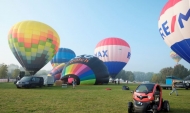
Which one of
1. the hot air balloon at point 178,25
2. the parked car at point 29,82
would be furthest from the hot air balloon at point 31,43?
the hot air balloon at point 178,25

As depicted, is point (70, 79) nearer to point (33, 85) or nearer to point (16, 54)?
point (33, 85)

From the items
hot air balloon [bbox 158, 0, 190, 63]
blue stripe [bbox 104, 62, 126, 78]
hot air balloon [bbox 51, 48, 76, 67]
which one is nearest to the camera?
hot air balloon [bbox 158, 0, 190, 63]

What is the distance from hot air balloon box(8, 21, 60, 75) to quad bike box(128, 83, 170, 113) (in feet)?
85.0

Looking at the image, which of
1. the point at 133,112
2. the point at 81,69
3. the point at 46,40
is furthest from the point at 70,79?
the point at 133,112

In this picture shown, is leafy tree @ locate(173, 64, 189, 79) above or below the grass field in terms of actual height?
above

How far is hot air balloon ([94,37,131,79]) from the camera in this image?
134 ft

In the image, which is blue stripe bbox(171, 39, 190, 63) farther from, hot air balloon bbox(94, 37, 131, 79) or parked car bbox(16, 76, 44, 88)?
hot air balloon bbox(94, 37, 131, 79)

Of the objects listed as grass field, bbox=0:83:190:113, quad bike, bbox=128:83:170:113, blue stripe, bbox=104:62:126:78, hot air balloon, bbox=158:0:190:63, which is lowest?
grass field, bbox=0:83:190:113

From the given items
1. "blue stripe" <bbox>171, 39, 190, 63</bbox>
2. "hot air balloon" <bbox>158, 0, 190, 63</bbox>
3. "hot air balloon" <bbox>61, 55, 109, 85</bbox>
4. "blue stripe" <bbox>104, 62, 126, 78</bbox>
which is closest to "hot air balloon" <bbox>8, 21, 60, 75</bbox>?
"hot air balloon" <bbox>61, 55, 109, 85</bbox>

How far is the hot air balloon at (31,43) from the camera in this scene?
30719mm

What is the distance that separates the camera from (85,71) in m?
28.0

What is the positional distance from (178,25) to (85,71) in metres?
15.2

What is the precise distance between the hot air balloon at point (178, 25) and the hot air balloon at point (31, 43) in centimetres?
2035

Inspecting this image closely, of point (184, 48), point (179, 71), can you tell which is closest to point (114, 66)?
point (184, 48)
